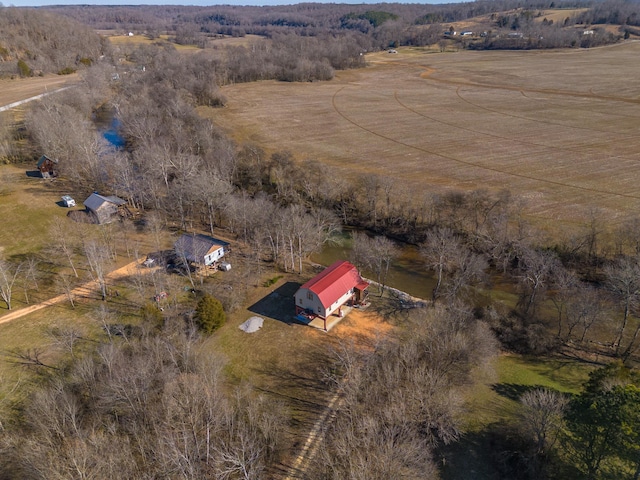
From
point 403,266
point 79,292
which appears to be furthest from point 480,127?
point 79,292

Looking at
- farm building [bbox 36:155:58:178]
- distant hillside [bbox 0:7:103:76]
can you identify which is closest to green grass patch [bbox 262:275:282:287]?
farm building [bbox 36:155:58:178]

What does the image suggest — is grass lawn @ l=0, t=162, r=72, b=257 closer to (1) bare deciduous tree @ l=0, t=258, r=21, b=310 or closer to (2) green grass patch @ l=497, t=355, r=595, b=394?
(1) bare deciduous tree @ l=0, t=258, r=21, b=310

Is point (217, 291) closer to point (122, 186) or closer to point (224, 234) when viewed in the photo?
point (224, 234)

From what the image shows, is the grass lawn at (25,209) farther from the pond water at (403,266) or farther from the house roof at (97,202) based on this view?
the pond water at (403,266)

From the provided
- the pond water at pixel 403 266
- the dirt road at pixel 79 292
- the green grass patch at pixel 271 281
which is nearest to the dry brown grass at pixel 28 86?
the dirt road at pixel 79 292

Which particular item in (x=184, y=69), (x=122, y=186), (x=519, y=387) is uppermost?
(x=184, y=69)

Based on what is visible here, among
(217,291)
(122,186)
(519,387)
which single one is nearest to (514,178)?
(519,387)

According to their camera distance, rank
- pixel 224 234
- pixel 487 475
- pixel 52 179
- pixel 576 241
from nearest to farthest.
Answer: pixel 487 475, pixel 576 241, pixel 224 234, pixel 52 179

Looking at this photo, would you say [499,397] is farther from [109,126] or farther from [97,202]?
[109,126]
